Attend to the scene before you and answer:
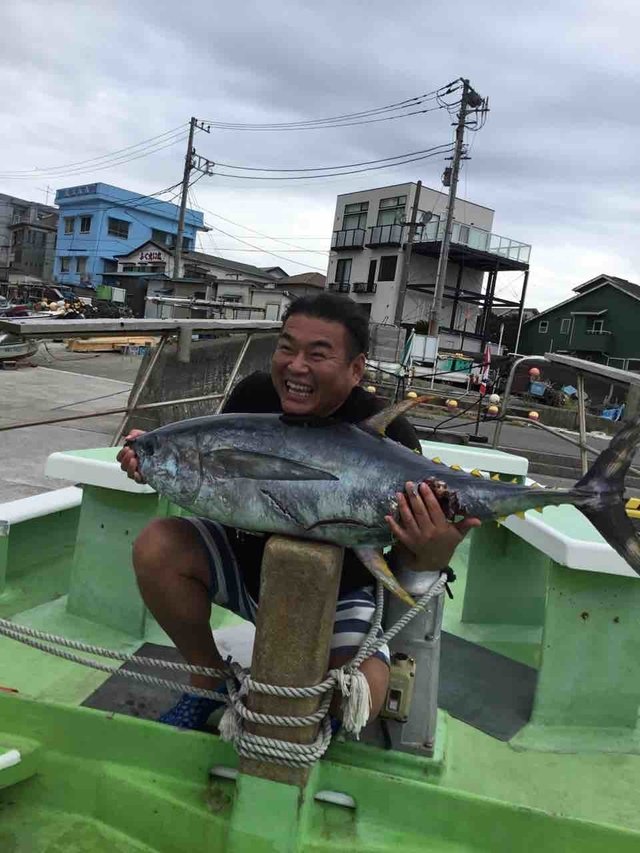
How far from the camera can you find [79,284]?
4647 cm

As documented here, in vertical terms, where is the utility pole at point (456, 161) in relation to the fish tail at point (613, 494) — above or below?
above

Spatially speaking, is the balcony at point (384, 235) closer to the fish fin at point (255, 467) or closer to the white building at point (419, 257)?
the white building at point (419, 257)

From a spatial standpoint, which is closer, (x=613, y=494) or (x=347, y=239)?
(x=613, y=494)

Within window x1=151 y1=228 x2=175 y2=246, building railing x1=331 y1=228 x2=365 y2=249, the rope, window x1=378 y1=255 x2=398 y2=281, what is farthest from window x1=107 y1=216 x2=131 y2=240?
the rope

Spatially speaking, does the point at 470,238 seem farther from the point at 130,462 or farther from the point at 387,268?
the point at 130,462

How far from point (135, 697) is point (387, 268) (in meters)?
39.9

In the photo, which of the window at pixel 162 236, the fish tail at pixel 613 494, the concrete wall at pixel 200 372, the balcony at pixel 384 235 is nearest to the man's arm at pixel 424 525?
the fish tail at pixel 613 494

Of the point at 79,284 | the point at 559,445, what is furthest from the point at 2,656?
the point at 79,284

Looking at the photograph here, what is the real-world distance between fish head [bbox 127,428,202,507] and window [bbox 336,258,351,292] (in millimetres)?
42610

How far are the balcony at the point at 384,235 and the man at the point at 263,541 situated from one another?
3889 cm

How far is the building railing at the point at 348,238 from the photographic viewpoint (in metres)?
42.0

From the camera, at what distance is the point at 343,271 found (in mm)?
43875

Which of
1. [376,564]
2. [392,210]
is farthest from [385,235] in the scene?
[376,564]

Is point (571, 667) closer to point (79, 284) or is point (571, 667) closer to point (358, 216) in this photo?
point (358, 216)
